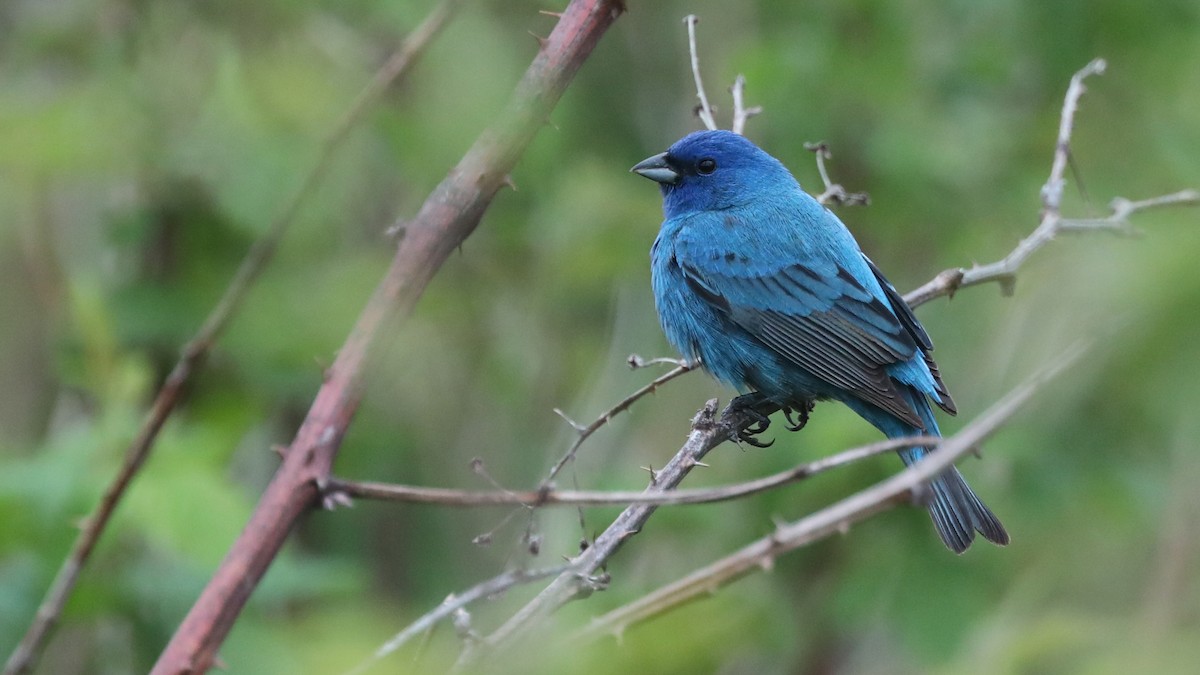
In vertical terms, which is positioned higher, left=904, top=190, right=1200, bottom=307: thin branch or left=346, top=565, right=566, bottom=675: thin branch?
left=904, top=190, right=1200, bottom=307: thin branch

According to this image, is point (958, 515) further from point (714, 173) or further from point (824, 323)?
point (714, 173)

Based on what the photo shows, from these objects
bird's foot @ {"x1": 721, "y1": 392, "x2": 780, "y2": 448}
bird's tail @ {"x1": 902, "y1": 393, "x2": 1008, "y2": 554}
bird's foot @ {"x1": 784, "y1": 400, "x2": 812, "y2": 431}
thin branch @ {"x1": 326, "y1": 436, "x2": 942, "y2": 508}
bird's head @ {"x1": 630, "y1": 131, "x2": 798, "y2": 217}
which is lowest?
thin branch @ {"x1": 326, "y1": 436, "x2": 942, "y2": 508}

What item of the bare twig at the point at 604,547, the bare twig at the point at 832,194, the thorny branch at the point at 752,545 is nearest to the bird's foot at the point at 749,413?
the bare twig at the point at 604,547

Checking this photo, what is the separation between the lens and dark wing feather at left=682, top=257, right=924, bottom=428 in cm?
470

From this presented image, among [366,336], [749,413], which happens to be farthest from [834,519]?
[749,413]

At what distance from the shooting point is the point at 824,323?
495 cm

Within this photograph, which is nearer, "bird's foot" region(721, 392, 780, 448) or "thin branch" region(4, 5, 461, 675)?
"thin branch" region(4, 5, 461, 675)

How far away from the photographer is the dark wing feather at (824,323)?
4.70m

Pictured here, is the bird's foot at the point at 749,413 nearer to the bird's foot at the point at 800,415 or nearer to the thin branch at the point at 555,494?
the bird's foot at the point at 800,415

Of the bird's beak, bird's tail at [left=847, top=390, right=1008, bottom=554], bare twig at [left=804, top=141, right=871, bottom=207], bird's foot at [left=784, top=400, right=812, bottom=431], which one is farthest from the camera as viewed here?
the bird's beak

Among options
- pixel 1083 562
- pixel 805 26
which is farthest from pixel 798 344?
pixel 1083 562

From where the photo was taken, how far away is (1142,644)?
1.79 metres

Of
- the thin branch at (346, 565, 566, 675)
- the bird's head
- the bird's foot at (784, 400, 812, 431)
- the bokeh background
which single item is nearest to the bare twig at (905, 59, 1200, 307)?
the bokeh background

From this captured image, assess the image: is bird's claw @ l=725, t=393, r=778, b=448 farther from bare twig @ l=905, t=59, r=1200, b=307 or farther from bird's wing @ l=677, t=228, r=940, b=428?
bare twig @ l=905, t=59, r=1200, b=307
